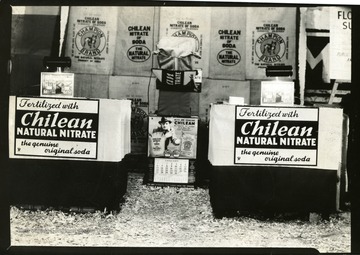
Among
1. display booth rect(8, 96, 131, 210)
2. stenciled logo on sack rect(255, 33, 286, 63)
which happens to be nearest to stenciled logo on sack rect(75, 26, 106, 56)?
display booth rect(8, 96, 131, 210)

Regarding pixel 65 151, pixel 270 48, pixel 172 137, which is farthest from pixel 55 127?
pixel 270 48

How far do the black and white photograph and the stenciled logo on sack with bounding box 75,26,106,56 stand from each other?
0.01 metres

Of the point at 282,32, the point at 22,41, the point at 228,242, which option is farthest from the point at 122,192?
the point at 282,32

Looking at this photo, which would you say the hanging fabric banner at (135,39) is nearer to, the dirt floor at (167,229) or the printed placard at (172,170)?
the printed placard at (172,170)

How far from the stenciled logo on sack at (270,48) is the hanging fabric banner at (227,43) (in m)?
0.16

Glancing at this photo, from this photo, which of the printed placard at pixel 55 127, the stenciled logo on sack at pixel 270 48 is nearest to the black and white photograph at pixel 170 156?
the printed placard at pixel 55 127

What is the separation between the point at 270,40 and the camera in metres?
3.86

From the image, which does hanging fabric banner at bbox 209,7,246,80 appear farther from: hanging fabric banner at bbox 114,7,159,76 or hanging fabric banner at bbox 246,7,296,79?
hanging fabric banner at bbox 114,7,159,76

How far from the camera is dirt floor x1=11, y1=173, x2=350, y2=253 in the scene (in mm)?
2938

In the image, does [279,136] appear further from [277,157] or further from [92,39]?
[92,39]

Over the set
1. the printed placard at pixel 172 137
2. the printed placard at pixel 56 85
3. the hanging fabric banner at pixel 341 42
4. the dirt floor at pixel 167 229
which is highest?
the hanging fabric banner at pixel 341 42

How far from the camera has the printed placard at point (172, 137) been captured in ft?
11.6

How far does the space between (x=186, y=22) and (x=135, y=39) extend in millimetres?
756

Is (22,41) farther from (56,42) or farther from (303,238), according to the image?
(303,238)
